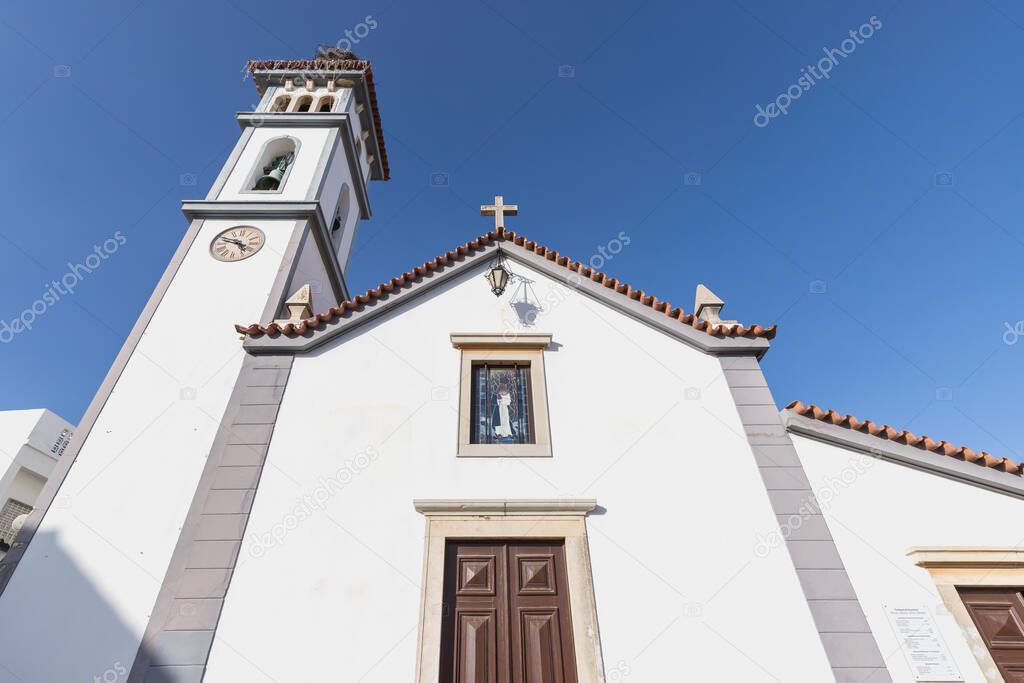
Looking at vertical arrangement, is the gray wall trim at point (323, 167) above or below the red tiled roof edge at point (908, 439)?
above

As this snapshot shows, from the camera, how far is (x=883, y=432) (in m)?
7.11

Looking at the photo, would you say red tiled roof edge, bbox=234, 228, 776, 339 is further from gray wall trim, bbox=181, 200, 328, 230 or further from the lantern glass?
gray wall trim, bbox=181, 200, 328, 230

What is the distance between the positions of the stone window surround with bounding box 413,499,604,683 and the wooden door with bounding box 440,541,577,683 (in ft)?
0.42

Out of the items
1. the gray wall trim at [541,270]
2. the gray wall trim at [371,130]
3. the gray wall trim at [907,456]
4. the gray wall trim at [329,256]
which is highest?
the gray wall trim at [371,130]

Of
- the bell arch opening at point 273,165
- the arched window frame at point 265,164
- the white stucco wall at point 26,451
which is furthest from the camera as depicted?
the white stucco wall at point 26,451

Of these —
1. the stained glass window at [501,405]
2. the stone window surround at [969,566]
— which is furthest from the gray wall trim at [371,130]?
the stone window surround at [969,566]

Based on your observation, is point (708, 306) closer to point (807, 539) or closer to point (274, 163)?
point (807, 539)

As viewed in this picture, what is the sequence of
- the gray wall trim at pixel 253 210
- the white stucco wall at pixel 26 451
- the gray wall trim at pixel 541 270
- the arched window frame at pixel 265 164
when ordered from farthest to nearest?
the white stucco wall at pixel 26 451 → the arched window frame at pixel 265 164 → the gray wall trim at pixel 253 210 → the gray wall trim at pixel 541 270

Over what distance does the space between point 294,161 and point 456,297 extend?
7395mm

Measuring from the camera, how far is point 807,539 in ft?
20.6

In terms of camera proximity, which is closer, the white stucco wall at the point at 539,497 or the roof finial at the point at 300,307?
the white stucco wall at the point at 539,497

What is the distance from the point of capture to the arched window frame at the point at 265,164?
40.9ft

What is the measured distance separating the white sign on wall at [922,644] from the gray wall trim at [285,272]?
9.86m

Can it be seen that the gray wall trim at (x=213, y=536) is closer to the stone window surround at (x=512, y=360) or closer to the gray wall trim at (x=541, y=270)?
the gray wall trim at (x=541, y=270)
